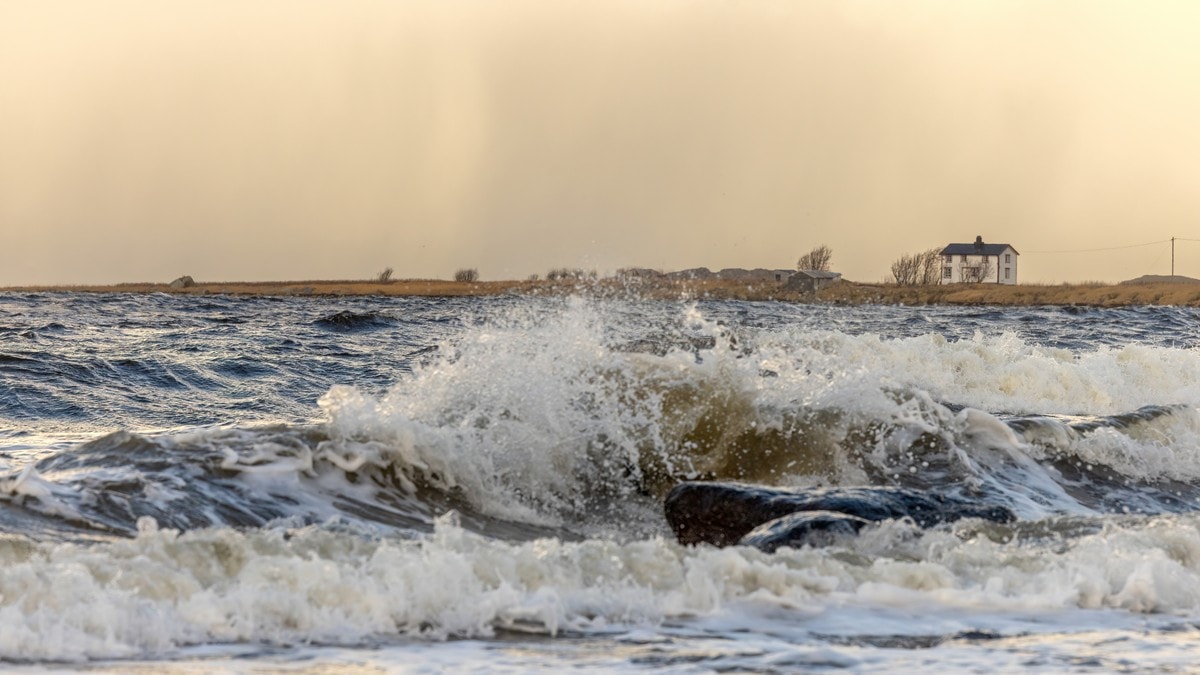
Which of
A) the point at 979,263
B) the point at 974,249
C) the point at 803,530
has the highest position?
the point at 974,249

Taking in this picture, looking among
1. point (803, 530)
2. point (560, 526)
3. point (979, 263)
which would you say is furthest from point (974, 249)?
point (803, 530)

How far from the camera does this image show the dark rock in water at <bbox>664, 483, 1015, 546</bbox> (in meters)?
7.15

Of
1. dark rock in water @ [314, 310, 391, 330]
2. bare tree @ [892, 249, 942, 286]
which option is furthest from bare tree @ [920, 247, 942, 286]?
dark rock in water @ [314, 310, 391, 330]

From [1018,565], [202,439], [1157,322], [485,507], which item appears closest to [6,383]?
[202,439]

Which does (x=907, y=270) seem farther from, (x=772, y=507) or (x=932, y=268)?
(x=772, y=507)

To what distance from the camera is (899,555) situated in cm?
656

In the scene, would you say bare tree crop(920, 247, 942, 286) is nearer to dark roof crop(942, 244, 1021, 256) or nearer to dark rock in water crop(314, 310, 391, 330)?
dark roof crop(942, 244, 1021, 256)

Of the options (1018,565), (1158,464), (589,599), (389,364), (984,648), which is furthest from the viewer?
(389,364)

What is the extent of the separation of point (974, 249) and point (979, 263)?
1.37 meters

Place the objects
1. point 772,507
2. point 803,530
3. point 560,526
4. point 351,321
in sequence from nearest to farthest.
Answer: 1. point 803,530
2. point 772,507
3. point 560,526
4. point 351,321

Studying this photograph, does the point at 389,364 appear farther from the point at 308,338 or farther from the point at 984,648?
the point at 984,648

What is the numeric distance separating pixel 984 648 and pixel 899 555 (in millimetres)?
1524

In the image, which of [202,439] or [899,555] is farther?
[202,439]

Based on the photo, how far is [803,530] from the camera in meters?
6.71
